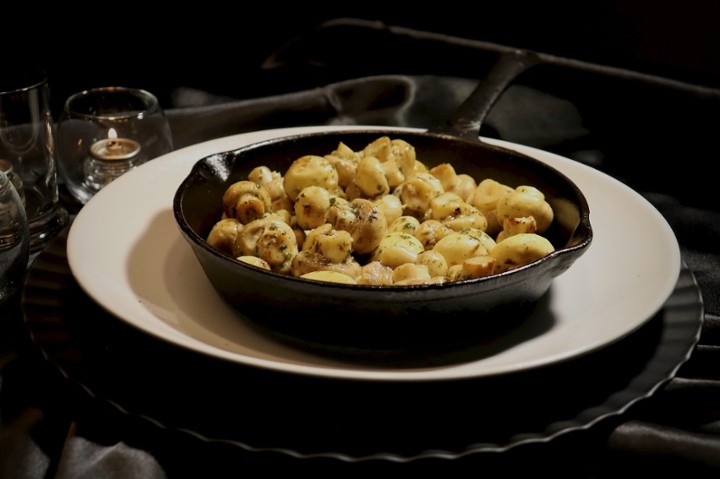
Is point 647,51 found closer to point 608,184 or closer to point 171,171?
point 608,184

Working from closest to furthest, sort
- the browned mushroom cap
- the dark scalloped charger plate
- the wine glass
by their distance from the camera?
the dark scalloped charger plate < the browned mushroom cap < the wine glass

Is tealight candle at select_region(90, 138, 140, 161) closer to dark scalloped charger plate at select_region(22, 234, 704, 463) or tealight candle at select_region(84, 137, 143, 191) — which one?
tealight candle at select_region(84, 137, 143, 191)

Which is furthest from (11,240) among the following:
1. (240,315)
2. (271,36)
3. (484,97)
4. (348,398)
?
(271,36)

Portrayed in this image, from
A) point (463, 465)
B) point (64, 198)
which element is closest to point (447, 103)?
point (64, 198)

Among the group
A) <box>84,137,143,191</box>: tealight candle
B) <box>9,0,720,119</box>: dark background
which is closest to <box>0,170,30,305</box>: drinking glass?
<box>84,137,143,191</box>: tealight candle

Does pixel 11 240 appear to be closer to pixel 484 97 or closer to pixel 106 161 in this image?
pixel 106 161

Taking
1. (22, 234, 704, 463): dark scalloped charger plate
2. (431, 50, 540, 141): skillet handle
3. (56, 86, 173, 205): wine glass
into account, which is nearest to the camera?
(22, 234, 704, 463): dark scalloped charger plate

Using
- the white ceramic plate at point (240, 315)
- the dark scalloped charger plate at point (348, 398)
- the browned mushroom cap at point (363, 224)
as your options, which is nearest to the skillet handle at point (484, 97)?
the white ceramic plate at point (240, 315)
